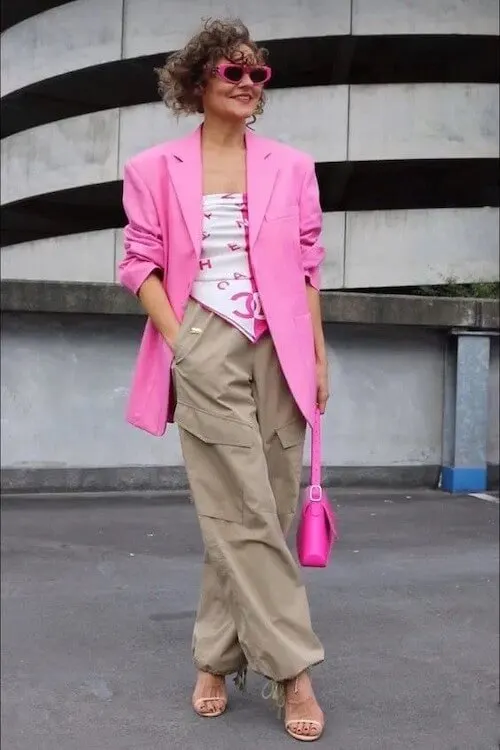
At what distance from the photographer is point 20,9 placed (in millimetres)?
18172

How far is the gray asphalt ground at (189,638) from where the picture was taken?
2.71 meters

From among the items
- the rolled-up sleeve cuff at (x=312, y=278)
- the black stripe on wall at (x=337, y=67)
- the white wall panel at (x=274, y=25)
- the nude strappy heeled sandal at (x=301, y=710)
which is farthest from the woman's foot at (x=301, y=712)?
the black stripe on wall at (x=337, y=67)

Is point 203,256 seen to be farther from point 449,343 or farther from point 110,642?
point 449,343

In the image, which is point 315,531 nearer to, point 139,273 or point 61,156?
point 139,273

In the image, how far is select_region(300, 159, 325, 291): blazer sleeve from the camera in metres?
2.67

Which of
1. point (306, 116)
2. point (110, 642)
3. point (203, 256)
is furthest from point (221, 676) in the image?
point (306, 116)

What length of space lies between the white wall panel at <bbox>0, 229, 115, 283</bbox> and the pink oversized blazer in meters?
15.0

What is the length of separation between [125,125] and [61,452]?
10236mm

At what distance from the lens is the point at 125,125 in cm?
1633

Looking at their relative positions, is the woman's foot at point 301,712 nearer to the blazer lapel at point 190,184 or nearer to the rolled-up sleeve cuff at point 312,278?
the rolled-up sleeve cuff at point 312,278

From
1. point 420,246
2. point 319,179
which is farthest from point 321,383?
point 319,179

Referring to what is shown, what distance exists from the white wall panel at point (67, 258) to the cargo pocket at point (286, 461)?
49.5 feet

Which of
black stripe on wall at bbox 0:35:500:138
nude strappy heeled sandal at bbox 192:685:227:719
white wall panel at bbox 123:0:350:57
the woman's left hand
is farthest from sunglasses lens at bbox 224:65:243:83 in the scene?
black stripe on wall at bbox 0:35:500:138

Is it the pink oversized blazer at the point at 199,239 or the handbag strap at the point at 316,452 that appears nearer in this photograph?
the pink oversized blazer at the point at 199,239
